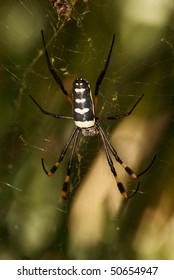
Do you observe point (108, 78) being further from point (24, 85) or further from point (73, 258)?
point (73, 258)

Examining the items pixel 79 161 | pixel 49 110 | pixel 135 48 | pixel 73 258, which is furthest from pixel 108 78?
pixel 73 258

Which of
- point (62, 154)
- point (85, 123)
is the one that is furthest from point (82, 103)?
point (62, 154)

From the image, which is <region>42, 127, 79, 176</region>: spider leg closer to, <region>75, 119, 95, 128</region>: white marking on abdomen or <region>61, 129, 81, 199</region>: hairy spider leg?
<region>61, 129, 81, 199</region>: hairy spider leg

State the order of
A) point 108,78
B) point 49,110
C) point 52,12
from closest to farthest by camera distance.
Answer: point 52,12 < point 108,78 < point 49,110

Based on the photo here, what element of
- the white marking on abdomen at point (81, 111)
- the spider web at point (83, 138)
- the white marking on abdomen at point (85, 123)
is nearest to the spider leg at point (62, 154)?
the spider web at point (83, 138)

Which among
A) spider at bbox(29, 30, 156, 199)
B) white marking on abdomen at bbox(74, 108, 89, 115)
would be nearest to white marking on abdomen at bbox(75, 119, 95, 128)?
spider at bbox(29, 30, 156, 199)

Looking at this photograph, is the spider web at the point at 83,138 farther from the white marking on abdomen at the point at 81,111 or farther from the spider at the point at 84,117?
the white marking on abdomen at the point at 81,111
